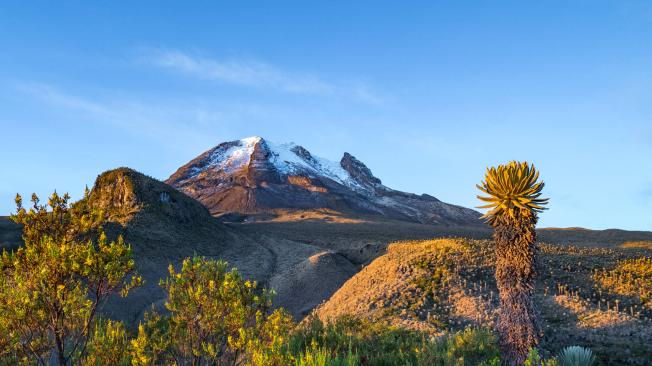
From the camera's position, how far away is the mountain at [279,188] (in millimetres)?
132875

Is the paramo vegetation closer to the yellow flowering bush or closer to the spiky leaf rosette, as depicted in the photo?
the yellow flowering bush

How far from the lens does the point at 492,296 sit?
25406 mm

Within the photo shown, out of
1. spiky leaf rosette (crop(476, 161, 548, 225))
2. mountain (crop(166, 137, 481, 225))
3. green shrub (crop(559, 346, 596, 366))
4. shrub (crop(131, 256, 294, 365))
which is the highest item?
mountain (crop(166, 137, 481, 225))

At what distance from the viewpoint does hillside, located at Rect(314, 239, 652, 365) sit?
20203 mm

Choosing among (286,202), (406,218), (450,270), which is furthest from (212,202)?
(450,270)

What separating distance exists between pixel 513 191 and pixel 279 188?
5150 inches

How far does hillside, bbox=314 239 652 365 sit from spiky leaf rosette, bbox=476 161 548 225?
26.8ft

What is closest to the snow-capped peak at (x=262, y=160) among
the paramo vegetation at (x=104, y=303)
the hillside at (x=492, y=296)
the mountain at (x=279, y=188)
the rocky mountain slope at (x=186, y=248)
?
the mountain at (x=279, y=188)

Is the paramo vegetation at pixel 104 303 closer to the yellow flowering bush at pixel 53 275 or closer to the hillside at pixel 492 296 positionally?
the yellow flowering bush at pixel 53 275

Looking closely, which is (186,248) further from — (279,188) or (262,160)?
(262,160)

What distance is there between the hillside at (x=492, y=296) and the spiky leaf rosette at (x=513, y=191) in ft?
26.8

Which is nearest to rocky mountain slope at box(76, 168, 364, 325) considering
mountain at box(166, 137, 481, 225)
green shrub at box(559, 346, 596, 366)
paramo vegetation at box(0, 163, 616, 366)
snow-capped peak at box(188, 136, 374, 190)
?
green shrub at box(559, 346, 596, 366)

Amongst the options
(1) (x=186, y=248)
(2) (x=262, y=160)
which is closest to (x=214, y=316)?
(1) (x=186, y=248)

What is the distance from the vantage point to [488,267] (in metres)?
29.5
